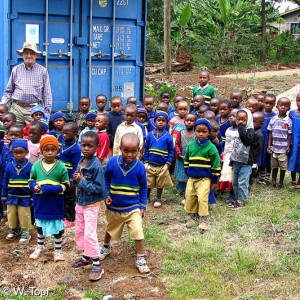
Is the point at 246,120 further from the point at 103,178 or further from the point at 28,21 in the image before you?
the point at 28,21

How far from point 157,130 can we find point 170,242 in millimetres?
1899

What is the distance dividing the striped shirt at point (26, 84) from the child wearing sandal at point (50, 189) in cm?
242

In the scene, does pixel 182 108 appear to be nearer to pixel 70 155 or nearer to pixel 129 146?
pixel 70 155

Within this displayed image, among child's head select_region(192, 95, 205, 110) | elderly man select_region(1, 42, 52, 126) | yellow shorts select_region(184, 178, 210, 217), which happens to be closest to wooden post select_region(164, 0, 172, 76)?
child's head select_region(192, 95, 205, 110)

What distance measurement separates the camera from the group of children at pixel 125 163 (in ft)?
14.3

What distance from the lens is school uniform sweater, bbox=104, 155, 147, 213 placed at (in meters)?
4.36

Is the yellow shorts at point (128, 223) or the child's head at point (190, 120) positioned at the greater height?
the child's head at point (190, 120)

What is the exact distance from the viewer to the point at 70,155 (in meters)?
5.32

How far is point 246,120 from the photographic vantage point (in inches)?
237

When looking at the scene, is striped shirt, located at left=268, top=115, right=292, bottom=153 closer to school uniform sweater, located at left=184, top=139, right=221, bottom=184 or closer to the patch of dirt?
school uniform sweater, located at left=184, top=139, right=221, bottom=184

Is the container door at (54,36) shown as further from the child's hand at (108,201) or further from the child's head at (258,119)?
the child's hand at (108,201)

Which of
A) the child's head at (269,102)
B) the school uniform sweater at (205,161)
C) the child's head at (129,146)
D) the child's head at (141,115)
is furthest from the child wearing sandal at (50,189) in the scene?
the child's head at (269,102)

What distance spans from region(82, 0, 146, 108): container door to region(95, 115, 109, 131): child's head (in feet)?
5.16

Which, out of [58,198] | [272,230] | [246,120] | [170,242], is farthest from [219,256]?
[246,120]
